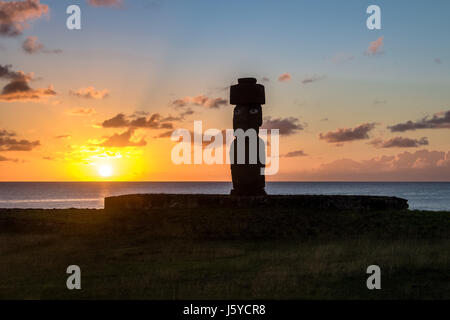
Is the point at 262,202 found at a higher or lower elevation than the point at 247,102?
lower

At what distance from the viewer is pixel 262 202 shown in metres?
25.6

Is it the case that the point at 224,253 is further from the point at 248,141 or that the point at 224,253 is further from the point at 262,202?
the point at 248,141

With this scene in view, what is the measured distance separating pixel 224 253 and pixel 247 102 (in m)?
10.3

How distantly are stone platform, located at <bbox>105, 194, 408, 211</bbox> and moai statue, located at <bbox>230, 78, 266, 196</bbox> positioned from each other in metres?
1.51

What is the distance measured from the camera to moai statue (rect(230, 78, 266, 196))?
27078 millimetres

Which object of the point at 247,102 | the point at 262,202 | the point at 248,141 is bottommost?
the point at 262,202

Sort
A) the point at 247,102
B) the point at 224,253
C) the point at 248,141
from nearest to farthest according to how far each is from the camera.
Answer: the point at 224,253, the point at 248,141, the point at 247,102

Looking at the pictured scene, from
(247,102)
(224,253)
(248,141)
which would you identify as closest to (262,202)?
(248,141)

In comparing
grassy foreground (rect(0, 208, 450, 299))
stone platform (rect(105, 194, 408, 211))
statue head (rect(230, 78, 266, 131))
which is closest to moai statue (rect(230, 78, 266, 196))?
statue head (rect(230, 78, 266, 131))

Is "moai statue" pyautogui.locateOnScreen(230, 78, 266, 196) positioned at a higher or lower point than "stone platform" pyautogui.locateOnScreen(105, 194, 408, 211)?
higher

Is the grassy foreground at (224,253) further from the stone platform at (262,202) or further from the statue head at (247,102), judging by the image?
the statue head at (247,102)

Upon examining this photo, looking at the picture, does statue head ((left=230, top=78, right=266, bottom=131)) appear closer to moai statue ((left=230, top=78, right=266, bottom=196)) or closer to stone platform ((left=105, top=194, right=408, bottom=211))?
moai statue ((left=230, top=78, right=266, bottom=196))
